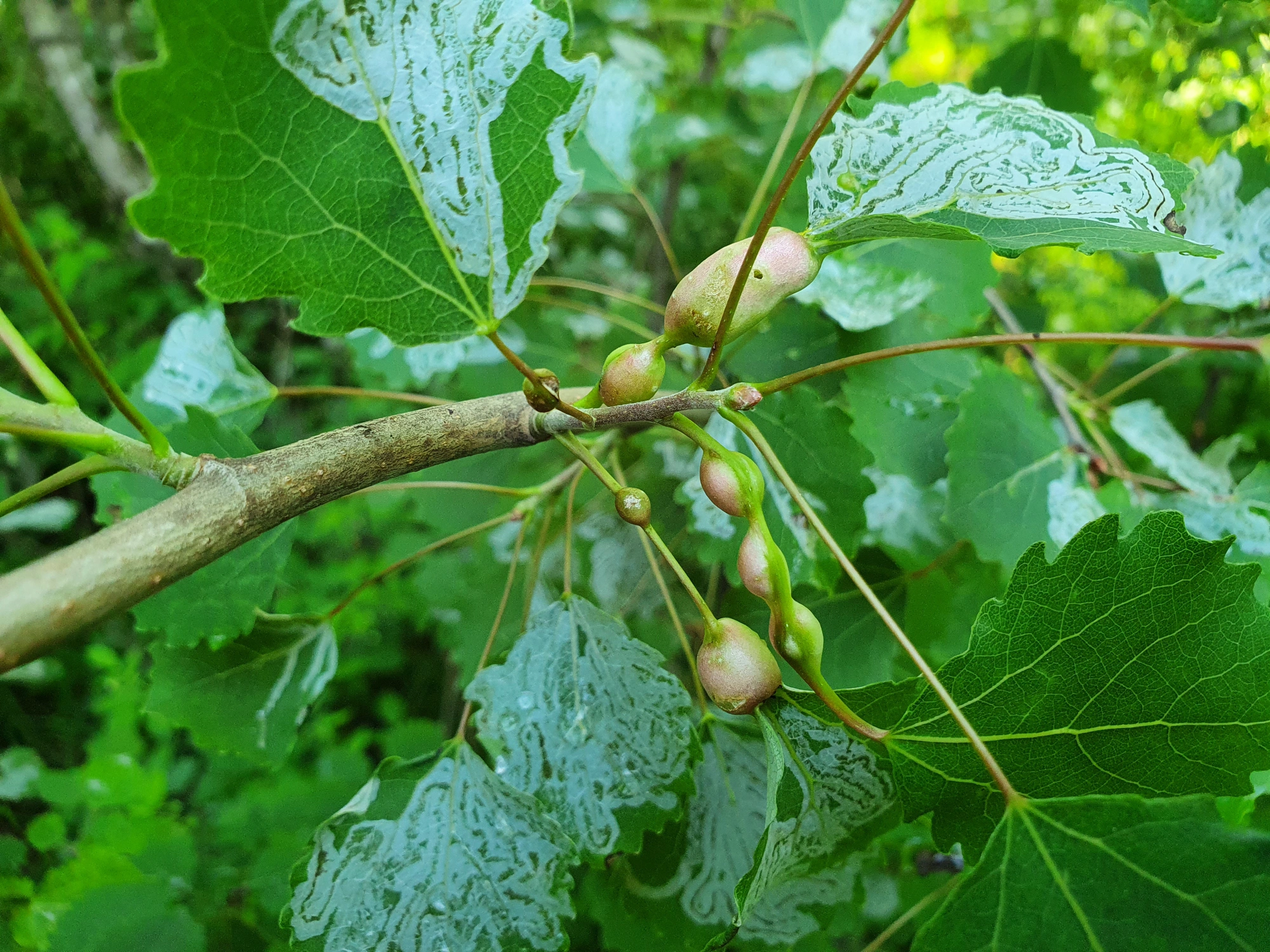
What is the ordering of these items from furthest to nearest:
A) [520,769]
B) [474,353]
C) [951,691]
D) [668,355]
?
1. [474,353]
2. [668,355]
3. [520,769]
4. [951,691]

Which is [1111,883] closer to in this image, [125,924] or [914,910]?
[914,910]

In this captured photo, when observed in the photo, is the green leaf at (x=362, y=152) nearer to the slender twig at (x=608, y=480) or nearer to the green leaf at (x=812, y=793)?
the slender twig at (x=608, y=480)

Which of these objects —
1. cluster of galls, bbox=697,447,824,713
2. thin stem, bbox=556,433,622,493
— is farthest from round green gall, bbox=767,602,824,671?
thin stem, bbox=556,433,622,493

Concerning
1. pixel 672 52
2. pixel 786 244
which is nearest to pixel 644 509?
pixel 786 244

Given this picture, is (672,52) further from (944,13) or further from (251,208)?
(251,208)

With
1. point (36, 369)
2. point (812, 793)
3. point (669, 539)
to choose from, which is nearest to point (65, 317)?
point (36, 369)

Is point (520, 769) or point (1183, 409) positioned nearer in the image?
point (520, 769)
